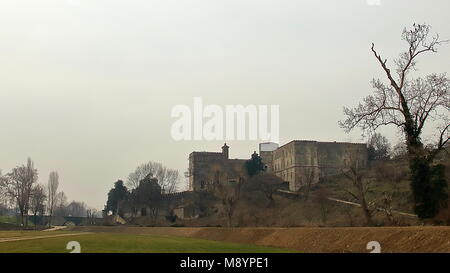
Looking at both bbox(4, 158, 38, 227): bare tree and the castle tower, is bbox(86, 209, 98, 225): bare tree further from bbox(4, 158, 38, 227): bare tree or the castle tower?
the castle tower

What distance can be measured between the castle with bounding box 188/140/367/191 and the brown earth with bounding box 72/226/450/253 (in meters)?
60.0

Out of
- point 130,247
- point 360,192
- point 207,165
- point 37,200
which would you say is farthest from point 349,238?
point 207,165

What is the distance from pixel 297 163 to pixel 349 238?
7911cm

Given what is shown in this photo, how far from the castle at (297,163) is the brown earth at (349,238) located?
197ft

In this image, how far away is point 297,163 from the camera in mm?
103375

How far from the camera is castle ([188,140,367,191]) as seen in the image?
103 meters

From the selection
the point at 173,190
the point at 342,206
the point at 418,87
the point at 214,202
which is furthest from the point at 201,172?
the point at 418,87

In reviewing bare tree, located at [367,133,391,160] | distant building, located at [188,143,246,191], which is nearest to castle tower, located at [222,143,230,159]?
distant building, located at [188,143,246,191]

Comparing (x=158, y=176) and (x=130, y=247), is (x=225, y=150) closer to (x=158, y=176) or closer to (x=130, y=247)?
(x=158, y=176)

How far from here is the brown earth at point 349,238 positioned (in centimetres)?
1914
